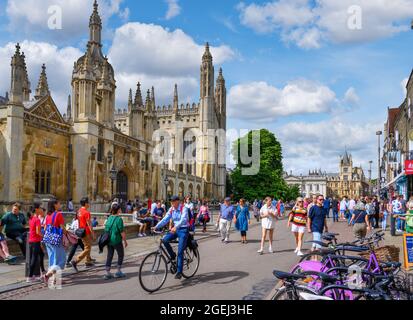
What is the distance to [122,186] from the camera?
27438mm

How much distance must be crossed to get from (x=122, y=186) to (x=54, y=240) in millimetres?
19618

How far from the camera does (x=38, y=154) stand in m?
20.2

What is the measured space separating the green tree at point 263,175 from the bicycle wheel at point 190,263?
4568cm

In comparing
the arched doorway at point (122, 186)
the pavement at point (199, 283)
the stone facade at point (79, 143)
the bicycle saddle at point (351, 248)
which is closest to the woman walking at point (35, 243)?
the pavement at point (199, 283)

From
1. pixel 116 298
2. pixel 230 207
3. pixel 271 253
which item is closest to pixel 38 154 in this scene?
pixel 230 207

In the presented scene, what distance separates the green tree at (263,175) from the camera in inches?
2163

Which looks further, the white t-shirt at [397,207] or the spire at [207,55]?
the spire at [207,55]

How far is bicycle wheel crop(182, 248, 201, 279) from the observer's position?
8.59 metres

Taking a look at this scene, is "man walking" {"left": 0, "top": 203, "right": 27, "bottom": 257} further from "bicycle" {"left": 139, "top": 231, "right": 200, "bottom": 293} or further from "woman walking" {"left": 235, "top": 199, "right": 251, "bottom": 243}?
"woman walking" {"left": 235, "top": 199, "right": 251, "bottom": 243}

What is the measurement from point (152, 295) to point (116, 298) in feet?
2.07

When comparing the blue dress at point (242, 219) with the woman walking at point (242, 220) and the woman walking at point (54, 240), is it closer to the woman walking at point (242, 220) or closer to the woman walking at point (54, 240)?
the woman walking at point (242, 220)

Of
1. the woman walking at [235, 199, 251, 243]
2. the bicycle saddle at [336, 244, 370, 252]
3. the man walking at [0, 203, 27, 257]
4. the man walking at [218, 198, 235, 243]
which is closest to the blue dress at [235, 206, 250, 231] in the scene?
the woman walking at [235, 199, 251, 243]

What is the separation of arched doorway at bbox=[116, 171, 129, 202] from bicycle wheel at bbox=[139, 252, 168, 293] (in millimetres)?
19571
